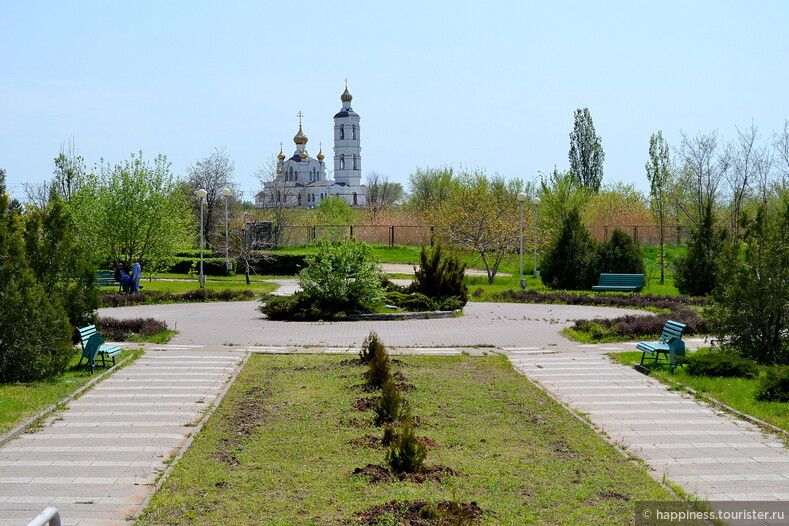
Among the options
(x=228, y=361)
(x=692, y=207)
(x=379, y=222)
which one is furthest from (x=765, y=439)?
(x=379, y=222)

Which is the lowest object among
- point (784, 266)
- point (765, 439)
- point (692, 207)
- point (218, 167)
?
point (765, 439)

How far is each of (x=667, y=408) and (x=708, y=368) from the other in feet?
8.58

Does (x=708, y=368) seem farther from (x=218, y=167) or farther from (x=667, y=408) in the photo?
(x=218, y=167)

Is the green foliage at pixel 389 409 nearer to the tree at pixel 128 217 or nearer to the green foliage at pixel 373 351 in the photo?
the green foliage at pixel 373 351

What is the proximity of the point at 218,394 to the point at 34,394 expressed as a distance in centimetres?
256

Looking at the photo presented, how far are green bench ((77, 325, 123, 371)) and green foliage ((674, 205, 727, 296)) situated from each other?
19957mm

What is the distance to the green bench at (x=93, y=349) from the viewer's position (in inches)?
555

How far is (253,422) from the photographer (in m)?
10.5

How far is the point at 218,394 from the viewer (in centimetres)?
1241

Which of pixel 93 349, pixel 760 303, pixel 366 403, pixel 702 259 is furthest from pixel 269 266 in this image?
pixel 366 403

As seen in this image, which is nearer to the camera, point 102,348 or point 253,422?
point 253,422

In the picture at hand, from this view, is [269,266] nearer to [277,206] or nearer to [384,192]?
[277,206]

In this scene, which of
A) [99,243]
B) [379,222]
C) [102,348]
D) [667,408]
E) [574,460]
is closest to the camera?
[574,460]

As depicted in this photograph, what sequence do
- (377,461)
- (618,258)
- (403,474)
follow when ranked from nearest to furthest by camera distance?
1. (403,474)
2. (377,461)
3. (618,258)
